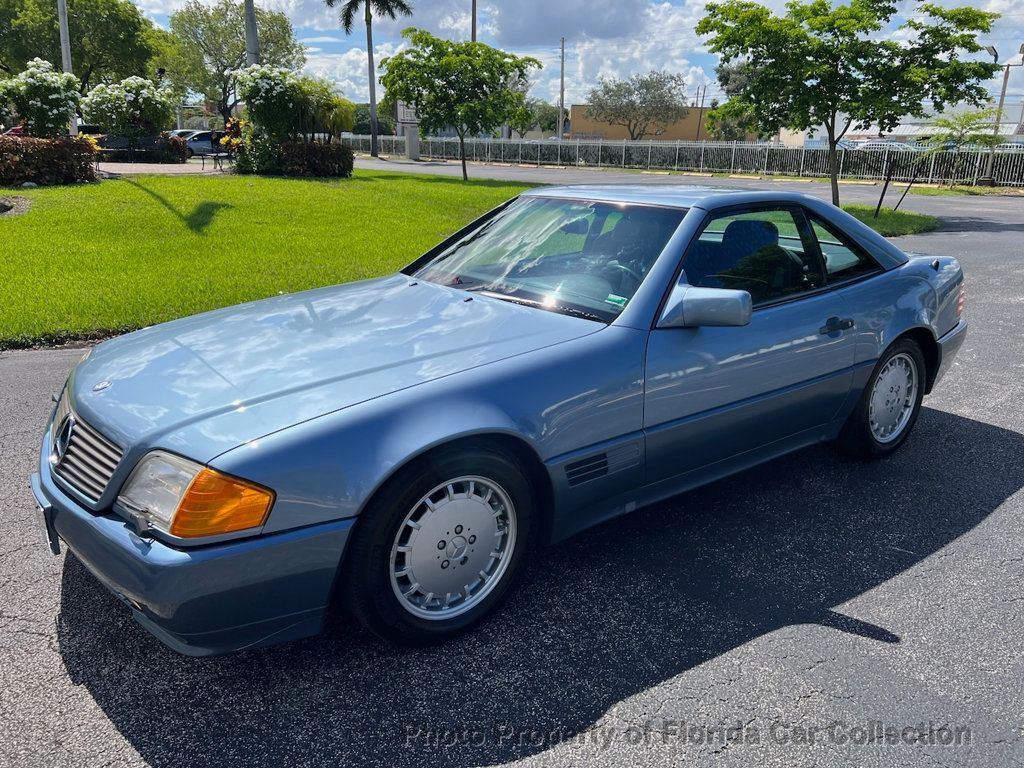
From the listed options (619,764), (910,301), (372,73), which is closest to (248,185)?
(910,301)

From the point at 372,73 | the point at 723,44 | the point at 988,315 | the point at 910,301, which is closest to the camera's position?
the point at 910,301

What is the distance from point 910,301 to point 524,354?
252 centimetres

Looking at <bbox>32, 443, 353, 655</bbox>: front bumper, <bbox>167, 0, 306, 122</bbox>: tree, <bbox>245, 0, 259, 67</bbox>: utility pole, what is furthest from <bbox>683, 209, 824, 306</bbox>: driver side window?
<bbox>167, 0, 306, 122</bbox>: tree

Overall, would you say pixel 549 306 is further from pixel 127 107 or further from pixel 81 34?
pixel 81 34

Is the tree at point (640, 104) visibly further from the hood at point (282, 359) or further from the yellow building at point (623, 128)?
the hood at point (282, 359)

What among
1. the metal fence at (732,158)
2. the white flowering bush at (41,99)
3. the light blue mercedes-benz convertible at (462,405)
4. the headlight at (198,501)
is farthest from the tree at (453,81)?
the headlight at (198,501)

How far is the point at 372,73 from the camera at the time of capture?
49250mm

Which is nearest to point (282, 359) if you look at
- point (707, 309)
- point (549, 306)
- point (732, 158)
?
point (549, 306)

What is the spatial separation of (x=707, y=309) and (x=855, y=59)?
16.6m

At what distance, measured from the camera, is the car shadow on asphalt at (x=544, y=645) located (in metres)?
2.31

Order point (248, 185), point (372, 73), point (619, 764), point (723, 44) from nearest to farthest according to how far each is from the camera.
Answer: point (619, 764)
point (248, 185)
point (723, 44)
point (372, 73)

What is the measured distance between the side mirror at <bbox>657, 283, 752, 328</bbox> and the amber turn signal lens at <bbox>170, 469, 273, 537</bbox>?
1674 millimetres

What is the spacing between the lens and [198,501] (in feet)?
7.22

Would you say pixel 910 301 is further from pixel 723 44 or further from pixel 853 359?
pixel 723 44
